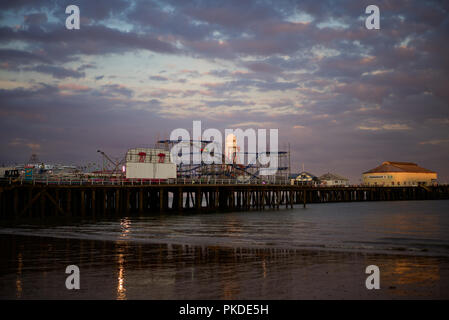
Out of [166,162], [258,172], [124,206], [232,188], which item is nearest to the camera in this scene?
[124,206]

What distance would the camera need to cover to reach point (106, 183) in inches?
1980

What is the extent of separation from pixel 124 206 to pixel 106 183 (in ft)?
12.6

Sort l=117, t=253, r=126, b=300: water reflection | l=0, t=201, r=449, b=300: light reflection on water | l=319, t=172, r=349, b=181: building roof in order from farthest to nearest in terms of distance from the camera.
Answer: l=319, t=172, r=349, b=181: building roof → l=0, t=201, r=449, b=300: light reflection on water → l=117, t=253, r=126, b=300: water reflection

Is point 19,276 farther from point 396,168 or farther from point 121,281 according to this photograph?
point 396,168

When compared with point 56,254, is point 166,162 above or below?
above

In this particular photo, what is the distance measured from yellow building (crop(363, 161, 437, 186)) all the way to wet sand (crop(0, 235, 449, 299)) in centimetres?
11665

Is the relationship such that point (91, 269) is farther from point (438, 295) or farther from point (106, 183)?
point (106, 183)

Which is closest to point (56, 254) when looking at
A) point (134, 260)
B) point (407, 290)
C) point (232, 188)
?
point (134, 260)

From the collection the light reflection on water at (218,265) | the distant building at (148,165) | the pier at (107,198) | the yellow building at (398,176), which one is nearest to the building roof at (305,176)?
the yellow building at (398,176)

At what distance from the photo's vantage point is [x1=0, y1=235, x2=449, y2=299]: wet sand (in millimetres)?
10836

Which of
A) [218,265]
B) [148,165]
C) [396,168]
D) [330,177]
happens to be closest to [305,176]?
[330,177]

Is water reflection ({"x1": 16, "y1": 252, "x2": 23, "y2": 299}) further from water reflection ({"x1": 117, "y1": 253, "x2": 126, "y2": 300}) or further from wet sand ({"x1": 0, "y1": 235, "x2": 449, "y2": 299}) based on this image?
water reflection ({"x1": 117, "y1": 253, "x2": 126, "y2": 300})

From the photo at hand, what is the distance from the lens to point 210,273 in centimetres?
1328

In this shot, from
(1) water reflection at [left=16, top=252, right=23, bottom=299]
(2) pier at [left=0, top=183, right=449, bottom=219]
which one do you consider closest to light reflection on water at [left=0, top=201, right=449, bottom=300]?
(1) water reflection at [left=16, top=252, right=23, bottom=299]
